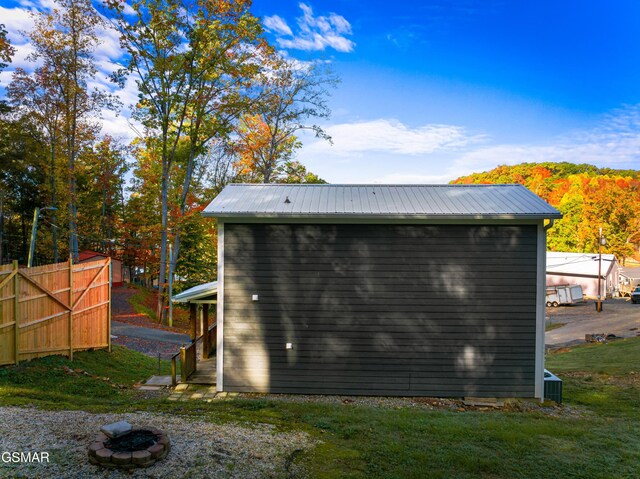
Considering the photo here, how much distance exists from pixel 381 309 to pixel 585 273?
31.6m

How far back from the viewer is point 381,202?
9.34 meters

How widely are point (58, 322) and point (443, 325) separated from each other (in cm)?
866

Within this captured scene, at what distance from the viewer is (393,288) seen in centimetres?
880

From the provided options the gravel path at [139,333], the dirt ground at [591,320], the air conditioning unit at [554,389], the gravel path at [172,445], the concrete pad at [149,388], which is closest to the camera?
the gravel path at [172,445]

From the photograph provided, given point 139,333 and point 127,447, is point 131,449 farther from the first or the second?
point 139,333

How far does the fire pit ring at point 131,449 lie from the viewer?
4.02 meters

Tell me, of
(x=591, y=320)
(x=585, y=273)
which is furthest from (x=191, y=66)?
(x=585, y=273)

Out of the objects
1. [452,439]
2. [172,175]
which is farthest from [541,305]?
[172,175]

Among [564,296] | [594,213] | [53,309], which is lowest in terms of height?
[564,296]

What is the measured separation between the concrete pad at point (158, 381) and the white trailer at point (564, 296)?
2957 centimetres

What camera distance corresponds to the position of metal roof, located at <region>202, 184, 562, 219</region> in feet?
28.0

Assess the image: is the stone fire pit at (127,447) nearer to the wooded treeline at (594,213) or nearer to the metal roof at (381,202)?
the metal roof at (381,202)

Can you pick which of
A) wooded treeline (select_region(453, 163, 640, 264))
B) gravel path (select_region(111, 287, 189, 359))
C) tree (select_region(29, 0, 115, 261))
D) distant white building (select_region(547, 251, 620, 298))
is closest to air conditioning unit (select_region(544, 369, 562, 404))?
gravel path (select_region(111, 287, 189, 359))

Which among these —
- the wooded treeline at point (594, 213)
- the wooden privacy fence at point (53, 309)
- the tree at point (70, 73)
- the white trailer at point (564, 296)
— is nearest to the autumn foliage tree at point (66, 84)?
the tree at point (70, 73)
